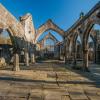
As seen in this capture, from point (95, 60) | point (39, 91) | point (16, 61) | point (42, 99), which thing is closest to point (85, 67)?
point (16, 61)

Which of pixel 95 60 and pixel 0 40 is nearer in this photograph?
pixel 0 40

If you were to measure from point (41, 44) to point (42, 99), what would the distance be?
52349 millimetres

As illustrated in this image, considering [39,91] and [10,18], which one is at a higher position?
[10,18]

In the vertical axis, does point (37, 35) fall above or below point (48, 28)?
below

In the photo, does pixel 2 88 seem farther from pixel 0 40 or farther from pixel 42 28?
pixel 42 28

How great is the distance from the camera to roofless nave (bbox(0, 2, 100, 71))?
18.0 metres

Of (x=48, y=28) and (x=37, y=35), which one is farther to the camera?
(x=48, y=28)

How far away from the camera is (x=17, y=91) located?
32.6ft

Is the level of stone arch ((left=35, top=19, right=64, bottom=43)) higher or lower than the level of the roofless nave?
higher

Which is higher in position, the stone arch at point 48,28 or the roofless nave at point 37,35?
the stone arch at point 48,28

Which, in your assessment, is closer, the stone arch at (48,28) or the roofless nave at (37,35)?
the roofless nave at (37,35)

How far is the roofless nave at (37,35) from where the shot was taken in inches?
708

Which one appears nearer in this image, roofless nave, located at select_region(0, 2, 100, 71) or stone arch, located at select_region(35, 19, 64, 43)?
roofless nave, located at select_region(0, 2, 100, 71)

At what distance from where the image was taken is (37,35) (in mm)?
36750
